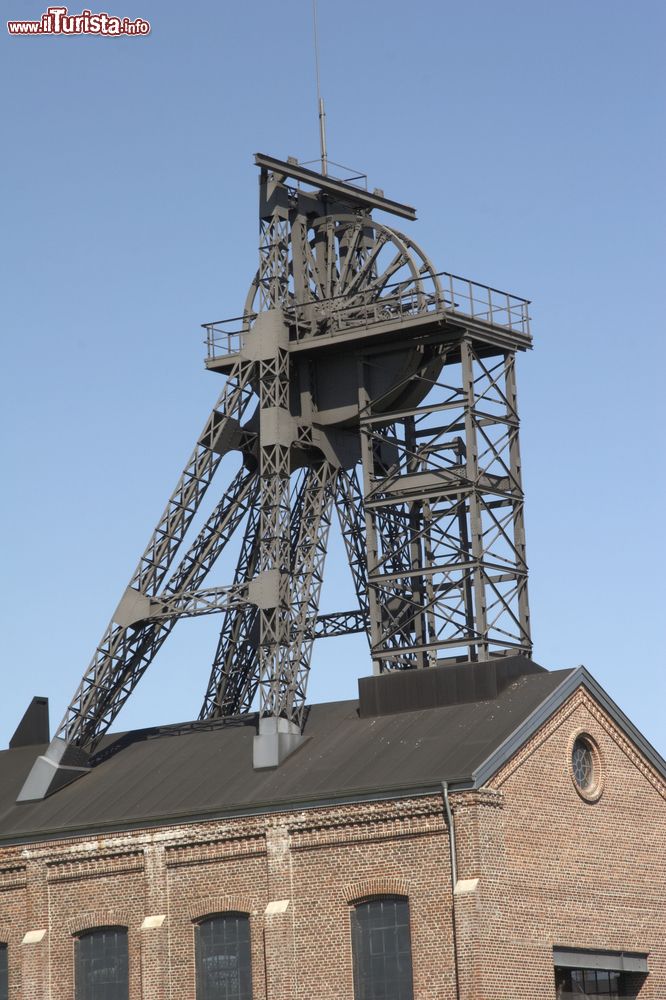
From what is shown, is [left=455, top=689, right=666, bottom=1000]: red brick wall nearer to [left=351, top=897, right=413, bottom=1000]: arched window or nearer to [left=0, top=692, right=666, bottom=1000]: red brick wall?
[left=0, top=692, right=666, bottom=1000]: red brick wall

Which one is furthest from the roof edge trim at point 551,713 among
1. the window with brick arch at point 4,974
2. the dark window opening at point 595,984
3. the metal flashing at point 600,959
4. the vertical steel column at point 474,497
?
the window with brick arch at point 4,974

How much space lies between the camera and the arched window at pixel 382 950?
37.3 metres

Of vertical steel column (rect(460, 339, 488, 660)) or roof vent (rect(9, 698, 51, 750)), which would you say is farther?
roof vent (rect(9, 698, 51, 750))

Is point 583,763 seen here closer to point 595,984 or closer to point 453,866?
point 595,984

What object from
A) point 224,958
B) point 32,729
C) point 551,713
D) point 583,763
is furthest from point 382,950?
point 32,729

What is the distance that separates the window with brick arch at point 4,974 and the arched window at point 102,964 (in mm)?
2031

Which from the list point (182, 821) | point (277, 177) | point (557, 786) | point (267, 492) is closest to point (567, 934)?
point (557, 786)

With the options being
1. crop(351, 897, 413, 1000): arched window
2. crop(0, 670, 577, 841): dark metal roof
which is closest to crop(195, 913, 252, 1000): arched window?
crop(0, 670, 577, 841): dark metal roof

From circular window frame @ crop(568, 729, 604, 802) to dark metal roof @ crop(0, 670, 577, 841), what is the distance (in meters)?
1.20

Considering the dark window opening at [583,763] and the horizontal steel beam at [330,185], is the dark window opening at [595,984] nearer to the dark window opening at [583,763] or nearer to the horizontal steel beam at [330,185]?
the dark window opening at [583,763]

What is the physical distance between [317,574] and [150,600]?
3.94 m

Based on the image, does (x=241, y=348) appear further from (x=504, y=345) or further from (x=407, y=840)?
(x=407, y=840)

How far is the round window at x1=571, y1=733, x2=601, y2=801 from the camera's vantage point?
40.2m

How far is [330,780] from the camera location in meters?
39.7
